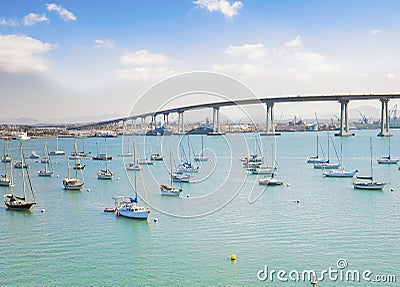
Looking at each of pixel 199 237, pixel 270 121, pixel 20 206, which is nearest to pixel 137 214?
pixel 199 237

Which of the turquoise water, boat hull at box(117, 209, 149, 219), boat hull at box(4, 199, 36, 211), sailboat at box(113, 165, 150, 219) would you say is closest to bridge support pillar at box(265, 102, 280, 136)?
the turquoise water

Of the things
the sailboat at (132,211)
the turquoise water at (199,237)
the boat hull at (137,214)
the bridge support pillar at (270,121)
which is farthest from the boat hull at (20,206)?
the bridge support pillar at (270,121)

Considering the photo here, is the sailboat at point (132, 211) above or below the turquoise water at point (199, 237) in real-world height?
above

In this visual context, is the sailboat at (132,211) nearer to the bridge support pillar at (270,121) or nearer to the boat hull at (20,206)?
the boat hull at (20,206)

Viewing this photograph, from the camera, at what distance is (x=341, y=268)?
8.60 m

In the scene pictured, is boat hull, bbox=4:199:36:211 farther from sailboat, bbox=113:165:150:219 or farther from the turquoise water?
sailboat, bbox=113:165:150:219

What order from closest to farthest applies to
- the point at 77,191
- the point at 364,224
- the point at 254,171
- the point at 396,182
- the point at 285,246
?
the point at 285,246, the point at 364,224, the point at 77,191, the point at 396,182, the point at 254,171

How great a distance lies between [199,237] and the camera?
1076 centimetres

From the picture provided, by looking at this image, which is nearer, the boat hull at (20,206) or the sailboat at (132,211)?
the sailboat at (132,211)

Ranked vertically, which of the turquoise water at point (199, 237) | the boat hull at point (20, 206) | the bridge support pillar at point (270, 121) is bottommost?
the turquoise water at point (199, 237)

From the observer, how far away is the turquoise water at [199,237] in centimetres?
859

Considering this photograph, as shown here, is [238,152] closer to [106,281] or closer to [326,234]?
[326,234]

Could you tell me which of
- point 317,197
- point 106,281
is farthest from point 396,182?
point 106,281

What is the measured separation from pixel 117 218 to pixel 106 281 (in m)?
4.53
